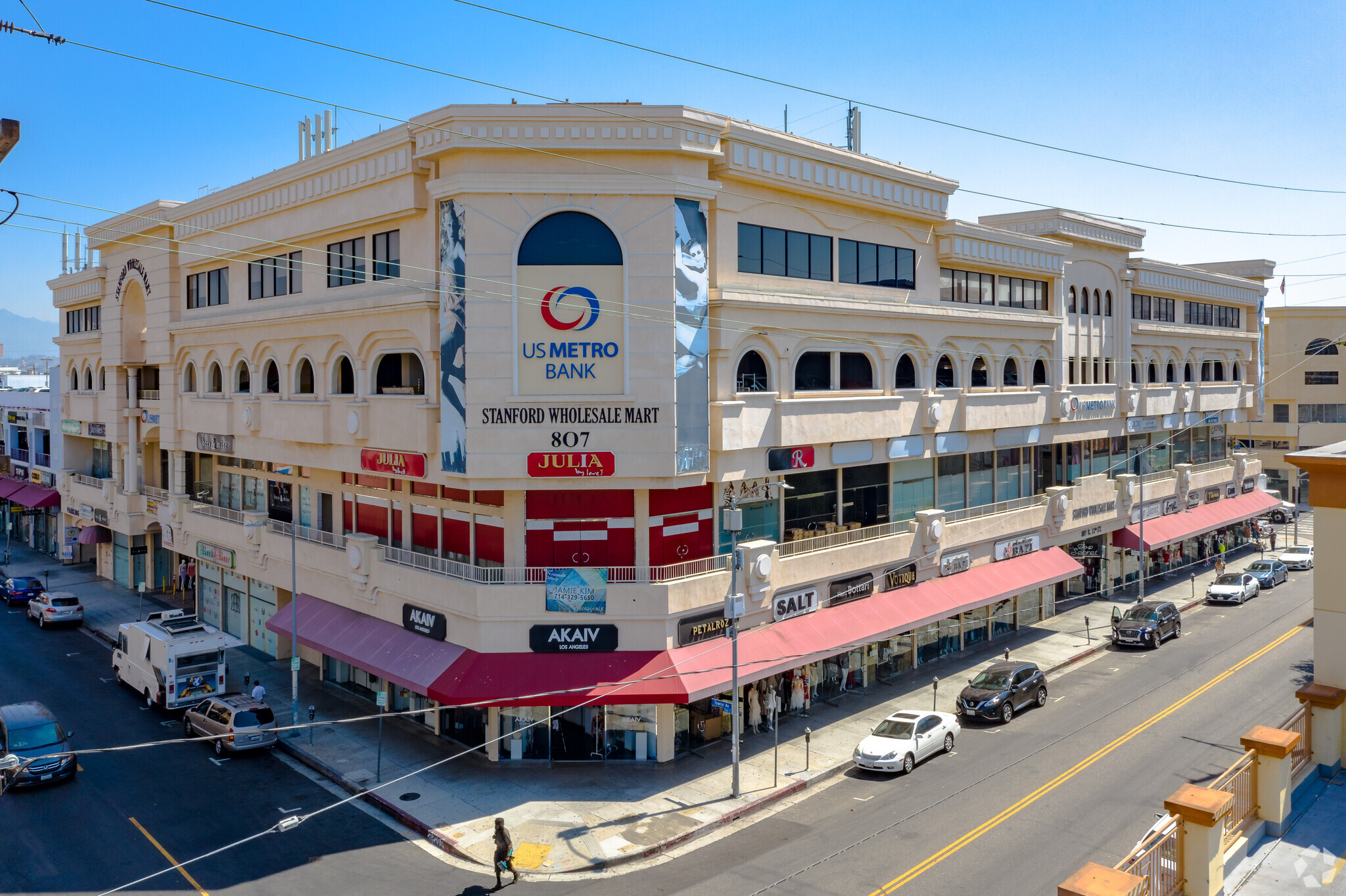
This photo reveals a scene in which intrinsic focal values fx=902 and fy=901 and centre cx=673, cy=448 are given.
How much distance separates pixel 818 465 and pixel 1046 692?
11824 millimetres

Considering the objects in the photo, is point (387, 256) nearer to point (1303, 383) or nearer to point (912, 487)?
point (912, 487)

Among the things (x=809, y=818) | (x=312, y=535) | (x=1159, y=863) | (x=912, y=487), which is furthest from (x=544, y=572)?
(x=1159, y=863)

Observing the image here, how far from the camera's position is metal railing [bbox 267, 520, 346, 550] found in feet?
111

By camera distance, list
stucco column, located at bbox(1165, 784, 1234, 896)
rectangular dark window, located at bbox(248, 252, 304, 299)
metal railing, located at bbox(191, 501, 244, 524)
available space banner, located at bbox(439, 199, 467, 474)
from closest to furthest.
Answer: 1. stucco column, located at bbox(1165, 784, 1234, 896)
2. available space banner, located at bbox(439, 199, 467, 474)
3. rectangular dark window, located at bbox(248, 252, 304, 299)
4. metal railing, located at bbox(191, 501, 244, 524)

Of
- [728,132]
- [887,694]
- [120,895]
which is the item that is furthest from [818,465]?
[120,895]

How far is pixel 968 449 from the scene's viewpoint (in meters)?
38.8

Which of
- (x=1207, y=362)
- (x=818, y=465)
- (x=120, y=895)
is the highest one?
(x=1207, y=362)

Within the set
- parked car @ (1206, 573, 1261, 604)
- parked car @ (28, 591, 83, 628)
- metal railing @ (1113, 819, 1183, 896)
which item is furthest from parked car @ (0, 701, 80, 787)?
parked car @ (1206, 573, 1261, 604)

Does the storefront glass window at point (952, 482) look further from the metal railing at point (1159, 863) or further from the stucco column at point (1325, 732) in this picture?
the metal railing at point (1159, 863)

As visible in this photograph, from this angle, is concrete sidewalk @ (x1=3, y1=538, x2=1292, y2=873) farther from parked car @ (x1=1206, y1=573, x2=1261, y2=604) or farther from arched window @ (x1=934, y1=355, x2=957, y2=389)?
parked car @ (x1=1206, y1=573, x2=1261, y2=604)

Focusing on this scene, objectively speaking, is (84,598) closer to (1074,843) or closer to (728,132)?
(728,132)

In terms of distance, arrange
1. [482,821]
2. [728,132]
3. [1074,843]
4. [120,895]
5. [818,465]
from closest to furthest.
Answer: [120,895] < [1074,843] < [482,821] < [728,132] < [818,465]

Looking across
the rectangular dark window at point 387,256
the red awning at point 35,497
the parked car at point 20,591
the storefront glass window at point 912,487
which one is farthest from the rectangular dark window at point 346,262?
the red awning at point 35,497

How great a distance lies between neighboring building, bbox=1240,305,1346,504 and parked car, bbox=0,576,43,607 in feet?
308
